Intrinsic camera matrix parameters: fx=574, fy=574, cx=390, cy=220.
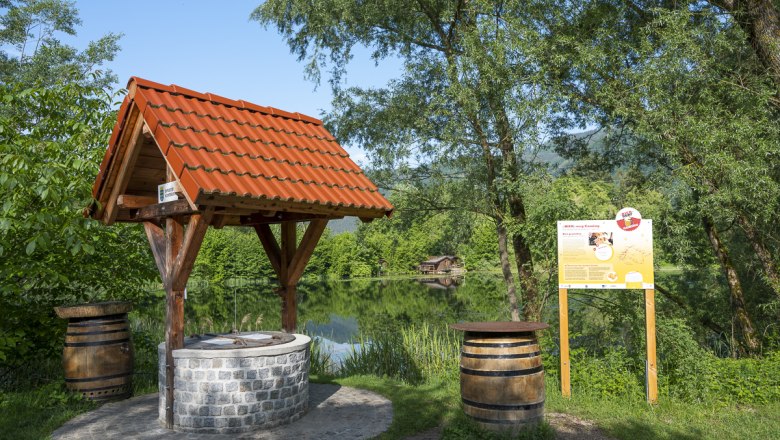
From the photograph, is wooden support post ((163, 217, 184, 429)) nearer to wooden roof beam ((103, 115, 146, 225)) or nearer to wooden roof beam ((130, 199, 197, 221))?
wooden roof beam ((130, 199, 197, 221))

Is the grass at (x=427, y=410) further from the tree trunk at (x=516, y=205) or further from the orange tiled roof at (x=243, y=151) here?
the tree trunk at (x=516, y=205)

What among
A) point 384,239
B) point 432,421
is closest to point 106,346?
point 432,421

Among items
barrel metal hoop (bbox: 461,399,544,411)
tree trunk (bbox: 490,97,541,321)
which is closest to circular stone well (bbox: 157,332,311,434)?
barrel metal hoop (bbox: 461,399,544,411)

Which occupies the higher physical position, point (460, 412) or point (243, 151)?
point (243, 151)

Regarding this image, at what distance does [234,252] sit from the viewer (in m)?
45.2

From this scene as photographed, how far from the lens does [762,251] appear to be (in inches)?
344

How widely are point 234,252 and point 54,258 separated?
39.1 metres

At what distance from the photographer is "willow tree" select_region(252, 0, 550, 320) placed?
30.2ft

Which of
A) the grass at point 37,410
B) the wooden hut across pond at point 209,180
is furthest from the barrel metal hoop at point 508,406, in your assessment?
the grass at point 37,410

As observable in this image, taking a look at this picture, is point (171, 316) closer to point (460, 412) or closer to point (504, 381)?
point (460, 412)

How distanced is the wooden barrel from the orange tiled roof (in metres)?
1.92

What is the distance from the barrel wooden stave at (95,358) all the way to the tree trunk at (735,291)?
895 centimetres

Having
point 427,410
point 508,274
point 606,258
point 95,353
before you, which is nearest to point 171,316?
point 95,353

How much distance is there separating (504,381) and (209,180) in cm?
313
